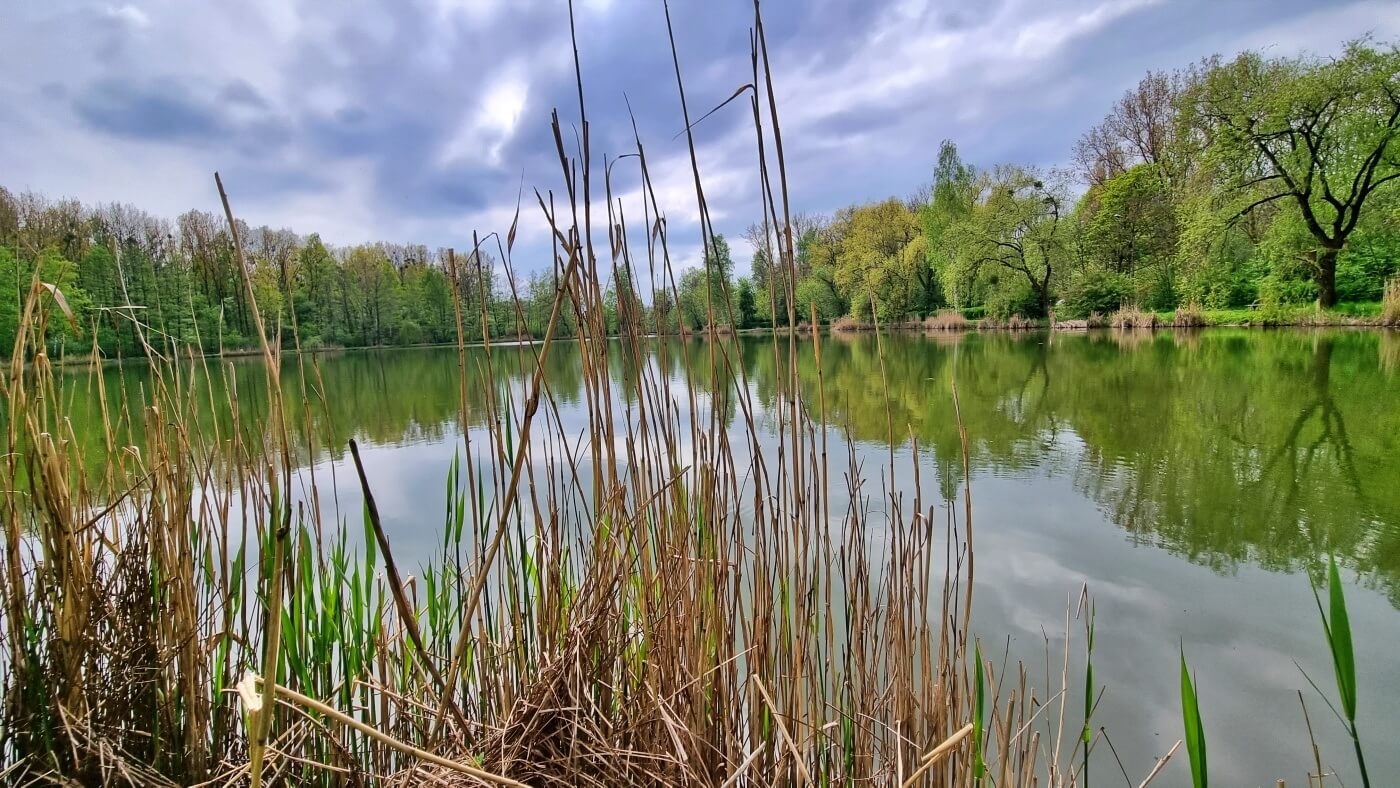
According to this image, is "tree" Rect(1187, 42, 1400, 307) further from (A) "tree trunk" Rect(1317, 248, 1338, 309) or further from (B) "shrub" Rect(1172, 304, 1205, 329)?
(B) "shrub" Rect(1172, 304, 1205, 329)

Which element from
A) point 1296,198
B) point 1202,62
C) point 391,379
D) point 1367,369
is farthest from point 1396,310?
point 391,379

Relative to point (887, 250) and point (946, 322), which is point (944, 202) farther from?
point (946, 322)

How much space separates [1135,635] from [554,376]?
13.6 meters

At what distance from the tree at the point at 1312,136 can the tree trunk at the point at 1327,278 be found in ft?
0.09

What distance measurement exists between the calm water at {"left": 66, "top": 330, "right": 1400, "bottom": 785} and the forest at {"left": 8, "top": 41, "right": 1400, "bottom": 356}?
2024 mm

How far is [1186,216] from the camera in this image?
65.3ft

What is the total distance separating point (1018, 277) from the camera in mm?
27438

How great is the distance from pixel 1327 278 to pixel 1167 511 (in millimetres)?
19460

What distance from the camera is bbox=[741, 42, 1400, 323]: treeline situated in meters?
16.8

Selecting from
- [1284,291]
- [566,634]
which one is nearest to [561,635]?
[566,634]

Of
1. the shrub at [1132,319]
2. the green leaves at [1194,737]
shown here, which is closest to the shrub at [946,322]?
the shrub at [1132,319]

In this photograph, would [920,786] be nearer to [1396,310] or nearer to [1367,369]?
[1367,369]

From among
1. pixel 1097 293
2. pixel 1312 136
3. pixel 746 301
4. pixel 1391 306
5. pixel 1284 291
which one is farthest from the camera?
pixel 746 301

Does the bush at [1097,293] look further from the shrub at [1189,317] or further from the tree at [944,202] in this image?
the tree at [944,202]
